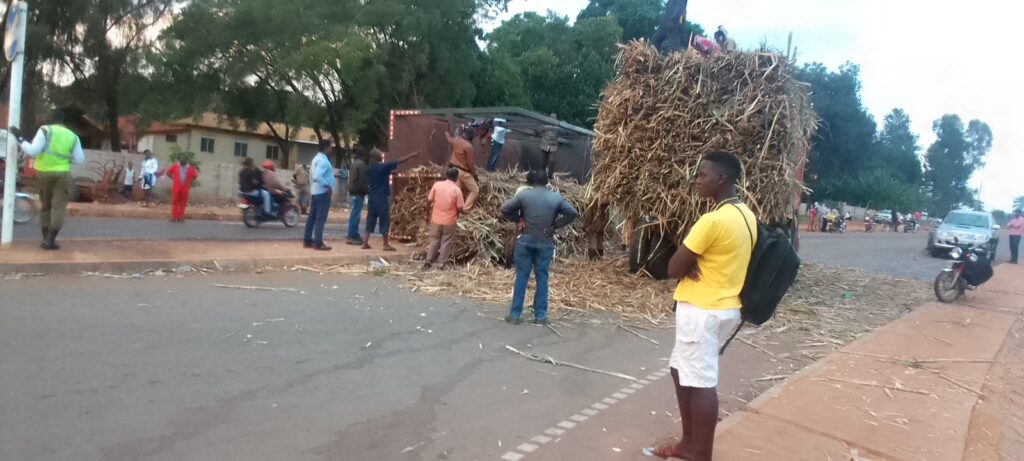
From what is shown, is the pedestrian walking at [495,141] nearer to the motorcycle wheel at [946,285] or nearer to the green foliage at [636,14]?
the motorcycle wheel at [946,285]

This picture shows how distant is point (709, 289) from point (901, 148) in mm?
80416

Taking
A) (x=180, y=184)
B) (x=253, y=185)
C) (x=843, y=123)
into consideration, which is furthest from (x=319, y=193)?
(x=843, y=123)

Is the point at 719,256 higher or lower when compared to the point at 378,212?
higher

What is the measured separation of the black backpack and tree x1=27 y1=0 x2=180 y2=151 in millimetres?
26565

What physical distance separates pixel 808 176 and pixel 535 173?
19.4 feet

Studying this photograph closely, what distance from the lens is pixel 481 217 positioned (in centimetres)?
1083

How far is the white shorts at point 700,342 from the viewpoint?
3.52m

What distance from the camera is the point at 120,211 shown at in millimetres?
16922

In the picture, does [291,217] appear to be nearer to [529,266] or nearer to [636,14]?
[529,266]

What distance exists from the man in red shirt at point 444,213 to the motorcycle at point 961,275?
7.87 metres

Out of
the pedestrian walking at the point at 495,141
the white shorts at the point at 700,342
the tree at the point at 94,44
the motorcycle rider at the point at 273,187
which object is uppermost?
the tree at the point at 94,44

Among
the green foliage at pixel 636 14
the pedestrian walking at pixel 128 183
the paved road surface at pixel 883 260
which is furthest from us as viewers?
the green foliage at pixel 636 14

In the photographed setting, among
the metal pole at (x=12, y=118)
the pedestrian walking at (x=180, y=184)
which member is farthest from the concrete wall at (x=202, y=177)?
the metal pole at (x=12, y=118)

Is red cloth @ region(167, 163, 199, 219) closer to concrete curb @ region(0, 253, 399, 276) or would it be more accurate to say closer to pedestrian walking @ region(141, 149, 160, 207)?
concrete curb @ region(0, 253, 399, 276)
